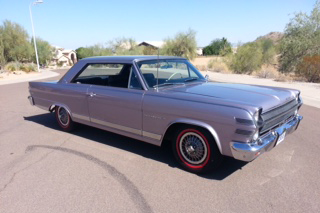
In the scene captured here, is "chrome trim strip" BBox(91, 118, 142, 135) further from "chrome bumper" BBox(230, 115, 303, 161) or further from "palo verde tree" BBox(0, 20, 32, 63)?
"palo verde tree" BBox(0, 20, 32, 63)

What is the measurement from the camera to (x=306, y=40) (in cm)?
1902

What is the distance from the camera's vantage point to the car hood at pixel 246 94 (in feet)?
10.6

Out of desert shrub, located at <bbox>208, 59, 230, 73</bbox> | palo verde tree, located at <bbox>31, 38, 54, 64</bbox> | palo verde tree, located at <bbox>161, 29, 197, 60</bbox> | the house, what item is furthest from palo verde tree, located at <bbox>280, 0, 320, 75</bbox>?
the house

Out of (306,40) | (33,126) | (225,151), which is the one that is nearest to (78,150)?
(33,126)

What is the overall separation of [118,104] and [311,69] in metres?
15.5

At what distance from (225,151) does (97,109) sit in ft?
8.08

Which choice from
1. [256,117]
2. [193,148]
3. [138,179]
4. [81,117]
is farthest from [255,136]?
[81,117]

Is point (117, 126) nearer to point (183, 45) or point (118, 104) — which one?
point (118, 104)

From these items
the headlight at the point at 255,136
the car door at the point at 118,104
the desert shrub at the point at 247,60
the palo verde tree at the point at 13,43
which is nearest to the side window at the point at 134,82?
the car door at the point at 118,104

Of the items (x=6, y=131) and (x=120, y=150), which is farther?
(x=6, y=131)

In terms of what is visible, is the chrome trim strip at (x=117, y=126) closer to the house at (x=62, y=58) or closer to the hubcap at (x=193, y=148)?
the hubcap at (x=193, y=148)

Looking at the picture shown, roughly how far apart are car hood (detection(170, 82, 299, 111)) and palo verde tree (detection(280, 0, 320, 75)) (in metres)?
17.4

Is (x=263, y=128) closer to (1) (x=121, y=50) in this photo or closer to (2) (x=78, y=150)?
(2) (x=78, y=150)

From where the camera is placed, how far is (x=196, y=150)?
3516mm
